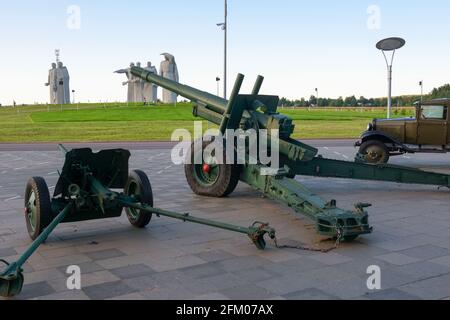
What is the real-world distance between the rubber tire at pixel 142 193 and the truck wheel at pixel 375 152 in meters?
9.00

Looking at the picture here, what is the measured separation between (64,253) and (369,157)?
34.5ft

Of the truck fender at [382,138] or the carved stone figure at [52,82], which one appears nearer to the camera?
the truck fender at [382,138]

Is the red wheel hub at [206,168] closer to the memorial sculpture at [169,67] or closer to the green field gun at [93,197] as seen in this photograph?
the green field gun at [93,197]

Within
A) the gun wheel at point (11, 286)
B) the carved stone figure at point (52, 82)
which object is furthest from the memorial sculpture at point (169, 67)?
the gun wheel at point (11, 286)

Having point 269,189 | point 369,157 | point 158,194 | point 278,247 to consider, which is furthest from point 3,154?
point 278,247

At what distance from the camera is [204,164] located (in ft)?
31.7

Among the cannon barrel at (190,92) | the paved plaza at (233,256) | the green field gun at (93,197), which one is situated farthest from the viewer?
the cannon barrel at (190,92)

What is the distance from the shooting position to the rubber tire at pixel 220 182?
9.16 metres

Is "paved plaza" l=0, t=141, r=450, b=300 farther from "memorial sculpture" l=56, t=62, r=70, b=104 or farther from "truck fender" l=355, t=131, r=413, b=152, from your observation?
"memorial sculpture" l=56, t=62, r=70, b=104

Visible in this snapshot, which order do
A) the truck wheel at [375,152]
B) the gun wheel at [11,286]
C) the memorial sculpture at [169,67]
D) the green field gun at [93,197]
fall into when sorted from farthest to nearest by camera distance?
the memorial sculpture at [169,67] → the truck wheel at [375,152] → the green field gun at [93,197] → the gun wheel at [11,286]

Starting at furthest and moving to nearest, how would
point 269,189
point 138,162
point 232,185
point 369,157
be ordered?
1. point 138,162
2. point 369,157
3. point 232,185
4. point 269,189

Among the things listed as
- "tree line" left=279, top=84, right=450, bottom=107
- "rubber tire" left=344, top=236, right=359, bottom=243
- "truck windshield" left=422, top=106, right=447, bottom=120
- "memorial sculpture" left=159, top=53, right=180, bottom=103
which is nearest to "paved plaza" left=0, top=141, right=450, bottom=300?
"rubber tire" left=344, top=236, right=359, bottom=243

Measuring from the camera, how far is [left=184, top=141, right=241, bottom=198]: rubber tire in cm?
916
